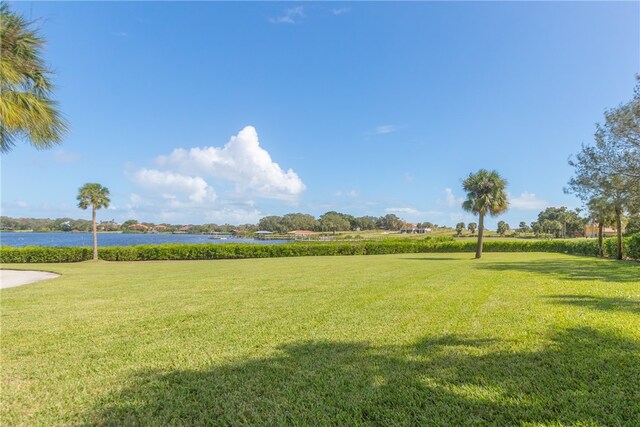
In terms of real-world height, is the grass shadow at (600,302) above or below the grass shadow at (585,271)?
above

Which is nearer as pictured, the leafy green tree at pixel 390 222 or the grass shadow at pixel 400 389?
the grass shadow at pixel 400 389

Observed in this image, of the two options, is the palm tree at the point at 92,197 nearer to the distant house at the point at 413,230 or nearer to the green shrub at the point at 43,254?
the green shrub at the point at 43,254

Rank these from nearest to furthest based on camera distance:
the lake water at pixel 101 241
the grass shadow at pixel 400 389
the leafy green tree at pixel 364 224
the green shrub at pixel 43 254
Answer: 1. the grass shadow at pixel 400 389
2. the green shrub at pixel 43 254
3. the lake water at pixel 101 241
4. the leafy green tree at pixel 364 224

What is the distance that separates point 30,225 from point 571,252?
555 feet

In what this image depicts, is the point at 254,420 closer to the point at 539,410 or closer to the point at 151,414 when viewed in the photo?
the point at 151,414

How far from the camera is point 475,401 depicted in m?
2.74

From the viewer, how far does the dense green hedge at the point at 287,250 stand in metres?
25.4

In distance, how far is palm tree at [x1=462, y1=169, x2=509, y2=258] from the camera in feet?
85.3

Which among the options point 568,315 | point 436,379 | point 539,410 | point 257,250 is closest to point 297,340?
point 436,379

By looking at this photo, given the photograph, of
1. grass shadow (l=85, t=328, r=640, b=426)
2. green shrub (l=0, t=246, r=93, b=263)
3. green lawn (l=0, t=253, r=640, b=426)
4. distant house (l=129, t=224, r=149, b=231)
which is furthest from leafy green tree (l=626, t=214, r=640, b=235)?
distant house (l=129, t=224, r=149, b=231)

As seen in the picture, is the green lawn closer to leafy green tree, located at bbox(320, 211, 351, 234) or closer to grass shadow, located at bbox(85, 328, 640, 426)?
grass shadow, located at bbox(85, 328, 640, 426)

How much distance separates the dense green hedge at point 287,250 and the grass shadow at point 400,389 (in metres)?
23.6

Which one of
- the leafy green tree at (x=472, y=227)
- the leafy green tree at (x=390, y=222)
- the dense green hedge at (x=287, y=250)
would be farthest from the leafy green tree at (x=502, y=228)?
the dense green hedge at (x=287, y=250)

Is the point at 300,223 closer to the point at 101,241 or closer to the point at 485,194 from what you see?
the point at 101,241
